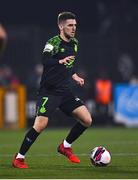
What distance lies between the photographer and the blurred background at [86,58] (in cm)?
2400

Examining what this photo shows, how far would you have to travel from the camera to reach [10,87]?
24.0 m

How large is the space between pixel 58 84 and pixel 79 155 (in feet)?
7.05

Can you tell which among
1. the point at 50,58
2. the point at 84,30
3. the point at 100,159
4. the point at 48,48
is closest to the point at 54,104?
the point at 50,58

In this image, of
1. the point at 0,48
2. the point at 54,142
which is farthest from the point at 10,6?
the point at 0,48

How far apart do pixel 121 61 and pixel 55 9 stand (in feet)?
9.61

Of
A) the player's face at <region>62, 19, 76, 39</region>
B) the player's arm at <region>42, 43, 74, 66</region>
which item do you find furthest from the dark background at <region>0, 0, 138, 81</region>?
the player's arm at <region>42, 43, 74, 66</region>

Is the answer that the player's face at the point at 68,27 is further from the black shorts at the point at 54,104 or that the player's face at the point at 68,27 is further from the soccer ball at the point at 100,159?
the soccer ball at the point at 100,159

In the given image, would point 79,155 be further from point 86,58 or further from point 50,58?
point 86,58

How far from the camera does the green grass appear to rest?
1059cm

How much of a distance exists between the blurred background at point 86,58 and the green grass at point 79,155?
12.3 feet

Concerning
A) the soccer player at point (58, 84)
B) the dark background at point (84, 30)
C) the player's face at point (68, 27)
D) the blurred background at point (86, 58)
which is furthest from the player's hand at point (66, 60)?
the dark background at point (84, 30)

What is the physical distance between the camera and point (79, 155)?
13.7 m

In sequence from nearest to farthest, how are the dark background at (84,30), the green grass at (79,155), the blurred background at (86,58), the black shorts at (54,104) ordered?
1. the green grass at (79,155)
2. the black shorts at (54,104)
3. the blurred background at (86,58)
4. the dark background at (84,30)

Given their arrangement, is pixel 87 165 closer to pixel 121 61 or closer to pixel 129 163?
pixel 129 163
